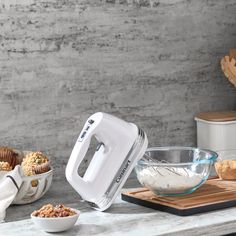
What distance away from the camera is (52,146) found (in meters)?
2.45

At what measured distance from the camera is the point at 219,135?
261cm

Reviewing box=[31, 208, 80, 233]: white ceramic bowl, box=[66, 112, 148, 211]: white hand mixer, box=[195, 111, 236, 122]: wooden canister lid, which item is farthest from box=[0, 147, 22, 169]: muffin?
box=[195, 111, 236, 122]: wooden canister lid

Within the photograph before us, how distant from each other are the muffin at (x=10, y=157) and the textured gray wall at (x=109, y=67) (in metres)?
0.16

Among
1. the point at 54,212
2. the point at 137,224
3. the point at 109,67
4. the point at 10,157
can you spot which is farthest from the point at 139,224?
the point at 109,67

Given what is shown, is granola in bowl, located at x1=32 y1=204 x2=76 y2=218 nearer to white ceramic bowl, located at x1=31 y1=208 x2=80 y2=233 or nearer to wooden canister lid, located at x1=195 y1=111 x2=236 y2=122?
white ceramic bowl, located at x1=31 y1=208 x2=80 y2=233

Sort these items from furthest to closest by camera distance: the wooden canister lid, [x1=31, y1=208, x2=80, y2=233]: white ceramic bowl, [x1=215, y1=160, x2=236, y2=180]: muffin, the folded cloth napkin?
the wooden canister lid
[x1=215, y1=160, x2=236, y2=180]: muffin
the folded cloth napkin
[x1=31, y1=208, x2=80, y2=233]: white ceramic bowl

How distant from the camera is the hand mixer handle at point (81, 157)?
6.50 ft

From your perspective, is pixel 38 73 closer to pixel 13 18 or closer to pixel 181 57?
pixel 13 18

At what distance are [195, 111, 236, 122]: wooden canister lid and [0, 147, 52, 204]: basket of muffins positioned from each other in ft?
2.38

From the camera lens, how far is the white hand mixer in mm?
2004

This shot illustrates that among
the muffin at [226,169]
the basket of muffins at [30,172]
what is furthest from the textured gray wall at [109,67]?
the muffin at [226,169]

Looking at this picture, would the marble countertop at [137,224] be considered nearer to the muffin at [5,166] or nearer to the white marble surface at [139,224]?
the white marble surface at [139,224]

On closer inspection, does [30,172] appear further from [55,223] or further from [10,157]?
[55,223]

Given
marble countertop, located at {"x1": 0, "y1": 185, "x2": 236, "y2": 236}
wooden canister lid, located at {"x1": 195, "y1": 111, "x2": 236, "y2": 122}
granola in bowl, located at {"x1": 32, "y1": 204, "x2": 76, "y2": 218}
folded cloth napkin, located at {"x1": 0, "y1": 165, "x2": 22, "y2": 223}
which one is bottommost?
marble countertop, located at {"x1": 0, "y1": 185, "x2": 236, "y2": 236}
